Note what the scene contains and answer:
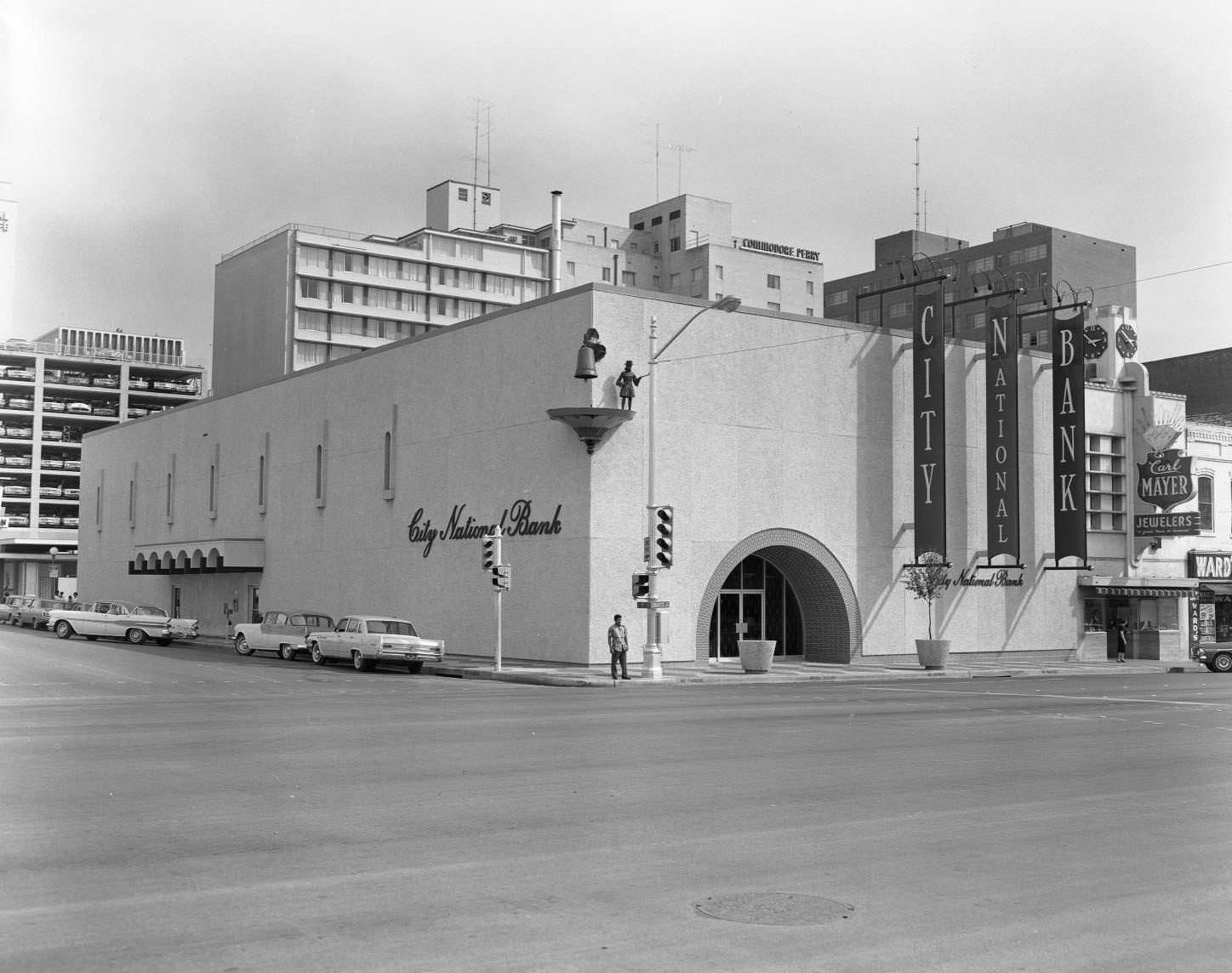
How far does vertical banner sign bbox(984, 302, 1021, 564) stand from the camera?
4412cm

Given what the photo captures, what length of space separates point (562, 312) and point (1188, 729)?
22.6m

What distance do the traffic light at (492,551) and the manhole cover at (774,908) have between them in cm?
2890

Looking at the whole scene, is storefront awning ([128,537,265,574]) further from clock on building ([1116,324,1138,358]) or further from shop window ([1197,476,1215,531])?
shop window ([1197,476,1215,531])

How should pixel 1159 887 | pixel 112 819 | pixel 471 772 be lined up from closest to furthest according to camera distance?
1. pixel 1159 887
2. pixel 112 819
3. pixel 471 772

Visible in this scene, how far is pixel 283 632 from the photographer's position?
41.2 meters

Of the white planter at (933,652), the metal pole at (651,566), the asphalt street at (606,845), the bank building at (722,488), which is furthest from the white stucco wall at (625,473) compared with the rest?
the asphalt street at (606,845)

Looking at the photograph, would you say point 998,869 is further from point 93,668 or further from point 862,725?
point 93,668

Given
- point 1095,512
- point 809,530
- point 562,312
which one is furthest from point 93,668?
point 1095,512

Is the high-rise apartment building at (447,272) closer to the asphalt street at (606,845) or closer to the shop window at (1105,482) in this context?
the shop window at (1105,482)

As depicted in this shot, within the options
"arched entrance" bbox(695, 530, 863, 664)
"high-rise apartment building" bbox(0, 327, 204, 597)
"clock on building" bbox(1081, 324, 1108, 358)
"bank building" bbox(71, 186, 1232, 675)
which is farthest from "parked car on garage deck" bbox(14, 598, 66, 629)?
"high-rise apartment building" bbox(0, 327, 204, 597)

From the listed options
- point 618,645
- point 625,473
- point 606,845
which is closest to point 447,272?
point 625,473

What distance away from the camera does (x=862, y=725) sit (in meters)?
20.5

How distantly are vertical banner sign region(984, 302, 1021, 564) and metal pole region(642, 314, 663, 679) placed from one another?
13490mm

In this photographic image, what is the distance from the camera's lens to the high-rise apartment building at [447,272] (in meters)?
101
